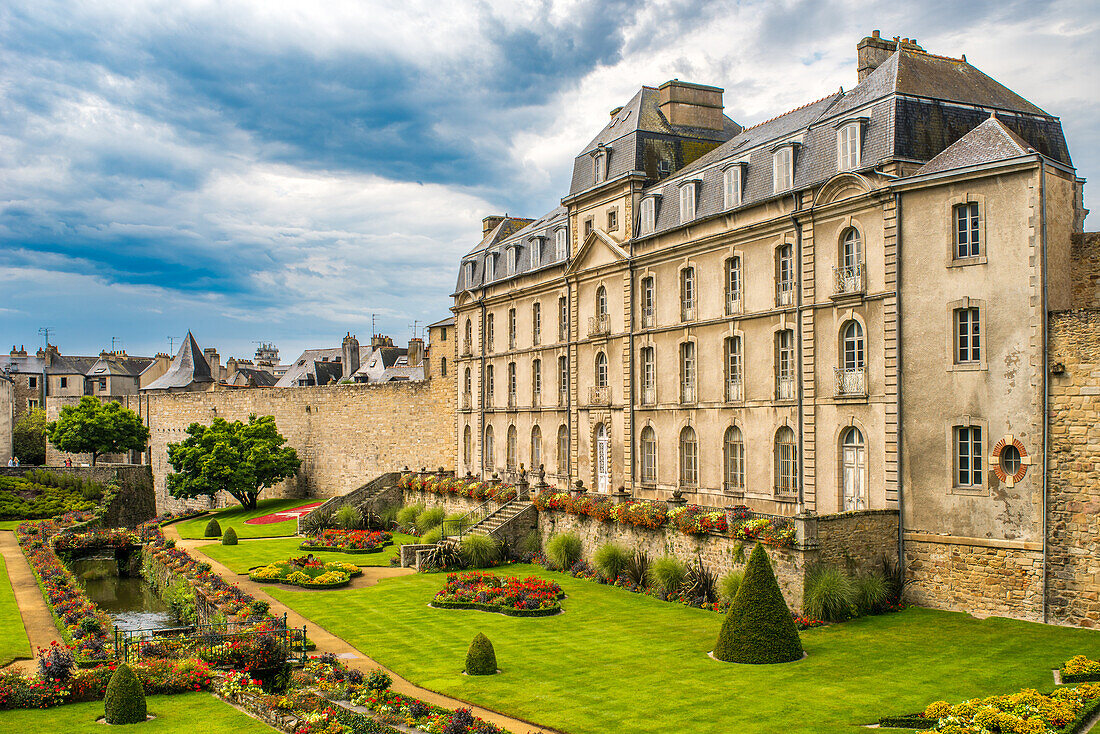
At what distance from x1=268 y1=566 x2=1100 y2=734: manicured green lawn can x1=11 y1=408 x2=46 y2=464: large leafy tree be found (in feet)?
210

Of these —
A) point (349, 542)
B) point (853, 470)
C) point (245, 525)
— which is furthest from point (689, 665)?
point (245, 525)

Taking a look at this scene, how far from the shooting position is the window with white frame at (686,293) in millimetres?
29578

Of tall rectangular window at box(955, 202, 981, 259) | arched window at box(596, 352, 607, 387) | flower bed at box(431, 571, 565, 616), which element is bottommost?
flower bed at box(431, 571, 565, 616)

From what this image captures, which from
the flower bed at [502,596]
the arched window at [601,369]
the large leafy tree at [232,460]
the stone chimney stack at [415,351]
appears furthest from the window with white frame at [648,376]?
the stone chimney stack at [415,351]

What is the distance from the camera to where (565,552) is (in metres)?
29.5

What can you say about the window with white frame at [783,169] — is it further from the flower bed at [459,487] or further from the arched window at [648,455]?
the flower bed at [459,487]

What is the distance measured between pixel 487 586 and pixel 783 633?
9.93 meters

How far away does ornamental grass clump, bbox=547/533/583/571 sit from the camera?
29.4 m

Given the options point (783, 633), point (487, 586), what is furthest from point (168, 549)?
→ point (783, 633)

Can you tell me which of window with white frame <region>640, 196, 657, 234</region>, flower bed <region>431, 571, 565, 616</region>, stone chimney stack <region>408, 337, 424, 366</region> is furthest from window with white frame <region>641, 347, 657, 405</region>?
stone chimney stack <region>408, 337, 424, 366</region>

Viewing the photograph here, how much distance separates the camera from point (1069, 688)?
45.5ft

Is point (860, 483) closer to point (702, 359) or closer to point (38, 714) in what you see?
point (702, 359)

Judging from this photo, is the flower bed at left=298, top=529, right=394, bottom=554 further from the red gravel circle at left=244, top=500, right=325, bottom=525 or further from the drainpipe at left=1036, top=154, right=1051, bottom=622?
the drainpipe at left=1036, top=154, right=1051, bottom=622

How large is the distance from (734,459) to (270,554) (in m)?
18.0
